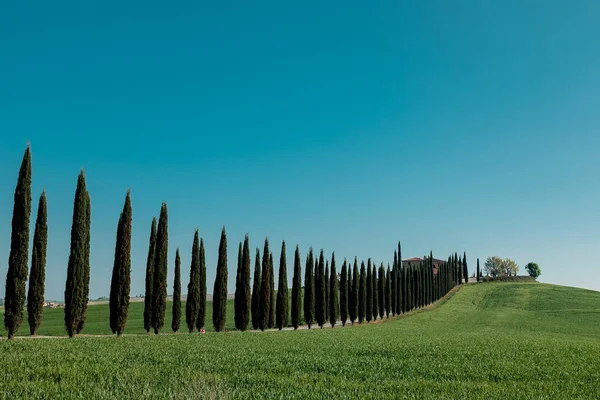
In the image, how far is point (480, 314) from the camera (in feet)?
220

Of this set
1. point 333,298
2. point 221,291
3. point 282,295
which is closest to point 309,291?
point 333,298

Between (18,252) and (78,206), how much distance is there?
4614 mm

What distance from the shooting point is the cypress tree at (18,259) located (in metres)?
24.8

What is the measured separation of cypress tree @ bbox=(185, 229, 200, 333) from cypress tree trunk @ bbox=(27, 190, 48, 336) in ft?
41.0

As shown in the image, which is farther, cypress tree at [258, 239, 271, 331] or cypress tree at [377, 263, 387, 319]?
cypress tree at [377, 263, 387, 319]

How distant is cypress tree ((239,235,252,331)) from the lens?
4081cm

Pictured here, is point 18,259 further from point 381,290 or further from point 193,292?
point 381,290

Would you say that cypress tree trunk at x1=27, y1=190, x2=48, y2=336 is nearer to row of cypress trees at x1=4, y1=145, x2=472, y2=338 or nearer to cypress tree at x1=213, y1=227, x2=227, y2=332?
row of cypress trees at x1=4, y1=145, x2=472, y2=338

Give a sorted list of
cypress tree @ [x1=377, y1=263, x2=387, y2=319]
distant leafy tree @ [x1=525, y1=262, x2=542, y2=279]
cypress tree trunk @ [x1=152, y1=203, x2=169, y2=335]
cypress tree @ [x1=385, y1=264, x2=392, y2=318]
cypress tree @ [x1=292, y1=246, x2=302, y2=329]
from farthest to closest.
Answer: distant leafy tree @ [x1=525, y1=262, x2=542, y2=279]
cypress tree @ [x1=385, y1=264, x2=392, y2=318]
cypress tree @ [x1=377, y1=263, x2=387, y2=319]
cypress tree @ [x1=292, y1=246, x2=302, y2=329]
cypress tree trunk @ [x1=152, y1=203, x2=169, y2=335]

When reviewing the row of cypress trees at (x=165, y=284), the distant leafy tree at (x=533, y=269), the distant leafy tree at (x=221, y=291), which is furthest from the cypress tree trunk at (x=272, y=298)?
the distant leafy tree at (x=533, y=269)

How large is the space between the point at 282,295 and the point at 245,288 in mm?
4950

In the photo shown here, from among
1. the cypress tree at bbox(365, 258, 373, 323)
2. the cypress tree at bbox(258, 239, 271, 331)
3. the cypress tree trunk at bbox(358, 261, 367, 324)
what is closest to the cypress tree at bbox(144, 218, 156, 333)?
the cypress tree at bbox(258, 239, 271, 331)

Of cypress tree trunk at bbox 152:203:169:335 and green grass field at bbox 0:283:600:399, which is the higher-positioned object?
cypress tree trunk at bbox 152:203:169:335

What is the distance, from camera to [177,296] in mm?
37469
